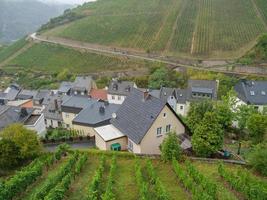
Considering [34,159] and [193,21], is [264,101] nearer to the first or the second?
[34,159]

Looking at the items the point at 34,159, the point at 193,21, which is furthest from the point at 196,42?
the point at 34,159

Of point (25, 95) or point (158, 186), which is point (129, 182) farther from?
point (25, 95)

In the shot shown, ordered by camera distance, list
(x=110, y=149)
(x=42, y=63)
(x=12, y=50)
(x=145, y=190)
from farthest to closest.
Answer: (x=12, y=50)
(x=42, y=63)
(x=110, y=149)
(x=145, y=190)

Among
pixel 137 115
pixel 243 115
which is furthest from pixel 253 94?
pixel 137 115

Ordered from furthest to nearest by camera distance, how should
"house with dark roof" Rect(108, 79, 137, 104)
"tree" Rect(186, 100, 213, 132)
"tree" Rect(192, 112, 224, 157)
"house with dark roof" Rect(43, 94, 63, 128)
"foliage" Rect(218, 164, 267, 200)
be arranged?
"house with dark roof" Rect(108, 79, 137, 104)
"house with dark roof" Rect(43, 94, 63, 128)
"tree" Rect(186, 100, 213, 132)
"tree" Rect(192, 112, 224, 157)
"foliage" Rect(218, 164, 267, 200)

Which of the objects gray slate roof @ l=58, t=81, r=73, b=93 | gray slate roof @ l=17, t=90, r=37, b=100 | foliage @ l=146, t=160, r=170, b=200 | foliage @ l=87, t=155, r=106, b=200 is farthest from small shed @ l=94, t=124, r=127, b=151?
gray slate roof @ l=17, t=90, r=37, b=100

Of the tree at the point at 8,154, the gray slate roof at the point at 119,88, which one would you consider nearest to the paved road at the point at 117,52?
the gray slate roof at the point at 119,88

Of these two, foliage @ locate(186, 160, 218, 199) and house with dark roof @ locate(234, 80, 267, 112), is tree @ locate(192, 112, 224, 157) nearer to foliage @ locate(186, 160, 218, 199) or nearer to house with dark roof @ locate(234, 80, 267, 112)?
foliage @ locate(186, 160, 218, 199)
